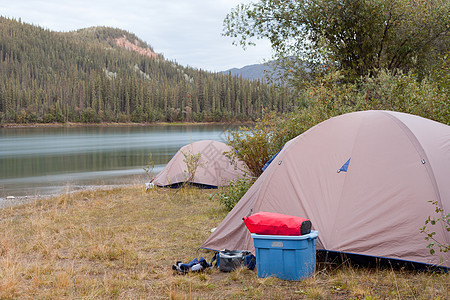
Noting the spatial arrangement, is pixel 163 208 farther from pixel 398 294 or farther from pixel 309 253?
pixel 398 294

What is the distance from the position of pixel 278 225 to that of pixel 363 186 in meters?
1.45

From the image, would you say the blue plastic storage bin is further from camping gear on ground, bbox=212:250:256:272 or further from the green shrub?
the green shrub

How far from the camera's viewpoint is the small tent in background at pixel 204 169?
1382cm

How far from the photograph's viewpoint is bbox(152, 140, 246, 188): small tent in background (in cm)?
1382

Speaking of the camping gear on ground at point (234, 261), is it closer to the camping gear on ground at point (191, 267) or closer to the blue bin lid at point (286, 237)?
the camping gear on ground at point (191, 267)

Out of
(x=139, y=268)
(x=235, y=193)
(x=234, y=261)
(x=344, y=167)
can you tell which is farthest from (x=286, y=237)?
(x=235, y=193)

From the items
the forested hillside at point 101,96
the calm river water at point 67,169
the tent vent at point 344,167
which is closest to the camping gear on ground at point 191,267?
the tent vent at point 344,167

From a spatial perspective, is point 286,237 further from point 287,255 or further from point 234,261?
point 234,261

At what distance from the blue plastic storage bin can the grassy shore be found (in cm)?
11

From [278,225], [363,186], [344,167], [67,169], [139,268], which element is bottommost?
[67,169]

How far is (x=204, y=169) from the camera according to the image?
14.0 meters

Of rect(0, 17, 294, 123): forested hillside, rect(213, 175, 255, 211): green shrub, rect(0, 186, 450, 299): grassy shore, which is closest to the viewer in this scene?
rect(0, 186, 450, 299): grassy shore

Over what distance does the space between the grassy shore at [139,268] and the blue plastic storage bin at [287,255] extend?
112 mm

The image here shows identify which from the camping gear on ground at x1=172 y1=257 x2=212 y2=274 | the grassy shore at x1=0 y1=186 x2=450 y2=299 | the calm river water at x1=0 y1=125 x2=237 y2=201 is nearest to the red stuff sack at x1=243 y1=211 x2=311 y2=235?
the grassy shore at x1=0 y1=186 x2=450 y2=299
